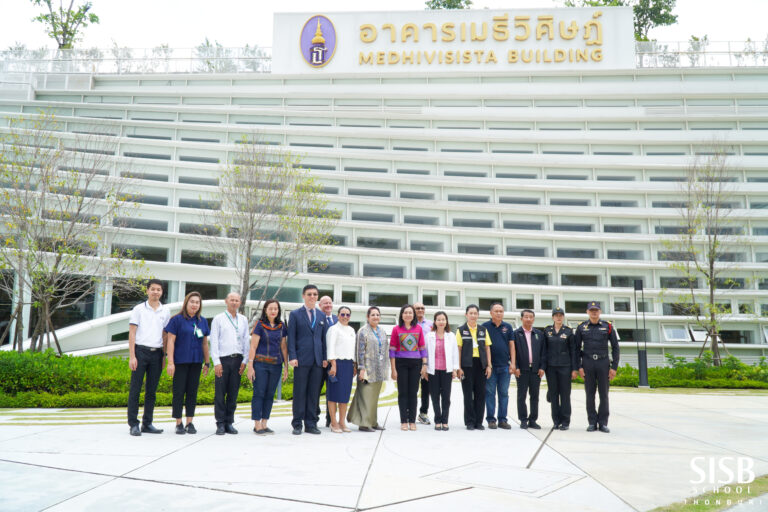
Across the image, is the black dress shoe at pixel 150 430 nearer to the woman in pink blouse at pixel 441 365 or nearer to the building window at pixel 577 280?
A: the woman in pink blouse at pixel 441 365

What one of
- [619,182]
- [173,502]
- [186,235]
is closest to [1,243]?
[186,235]

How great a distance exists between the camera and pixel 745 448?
270 inches

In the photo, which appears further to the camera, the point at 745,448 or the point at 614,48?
the point at 614,48

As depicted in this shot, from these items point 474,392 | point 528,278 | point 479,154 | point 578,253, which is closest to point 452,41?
Answer: point 479,154

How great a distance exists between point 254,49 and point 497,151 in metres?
18.5

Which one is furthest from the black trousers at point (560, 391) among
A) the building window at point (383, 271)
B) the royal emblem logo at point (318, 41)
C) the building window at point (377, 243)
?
the royal emblem logo at point (318, 41)

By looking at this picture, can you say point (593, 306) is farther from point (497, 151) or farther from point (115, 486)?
point (497, 151)

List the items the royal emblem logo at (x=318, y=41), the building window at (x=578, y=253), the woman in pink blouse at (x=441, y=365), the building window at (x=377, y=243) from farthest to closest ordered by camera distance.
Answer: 1. the royal emblem logo at (x=318, y=41)
2. the building window at (x=578, y=253)
3. the building window at (x=377, y=243)
4. the woman in pink blouse at (x=441, y=365)

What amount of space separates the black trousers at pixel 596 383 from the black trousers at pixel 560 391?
0.32 metres

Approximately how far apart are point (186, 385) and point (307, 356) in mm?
1874

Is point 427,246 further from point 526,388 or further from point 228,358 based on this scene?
point 228,358

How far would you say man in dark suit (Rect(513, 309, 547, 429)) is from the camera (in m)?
8.92

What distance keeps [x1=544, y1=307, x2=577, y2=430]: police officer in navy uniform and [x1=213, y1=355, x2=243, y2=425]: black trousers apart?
5.31m

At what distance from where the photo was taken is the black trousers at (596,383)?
27.7ft
